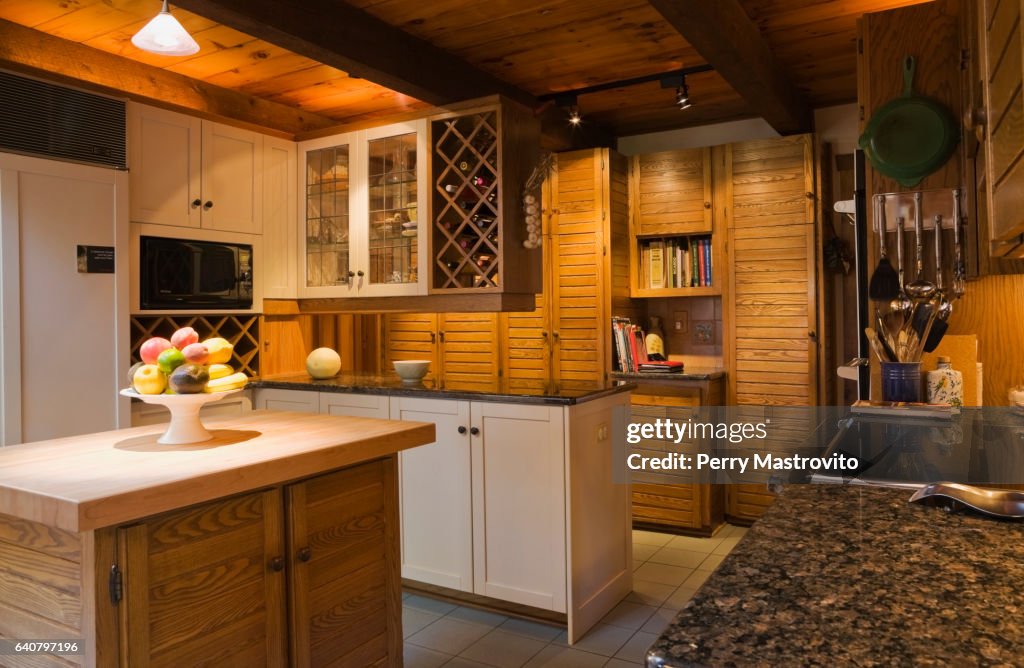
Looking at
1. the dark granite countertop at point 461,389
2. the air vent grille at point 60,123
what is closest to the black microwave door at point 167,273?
the air vent grille at point 60,123

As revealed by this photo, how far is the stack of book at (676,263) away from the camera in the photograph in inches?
171

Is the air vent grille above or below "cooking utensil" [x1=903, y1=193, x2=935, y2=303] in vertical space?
above

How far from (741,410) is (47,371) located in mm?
3492

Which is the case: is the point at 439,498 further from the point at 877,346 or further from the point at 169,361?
the point at 877,346

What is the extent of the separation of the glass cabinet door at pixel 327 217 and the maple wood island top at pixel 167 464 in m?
1.73

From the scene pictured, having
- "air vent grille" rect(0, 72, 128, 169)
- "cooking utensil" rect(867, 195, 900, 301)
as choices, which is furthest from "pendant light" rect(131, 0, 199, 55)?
"cooking utensil" rect(867, 195, 900, 301)

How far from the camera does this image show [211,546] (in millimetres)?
1710

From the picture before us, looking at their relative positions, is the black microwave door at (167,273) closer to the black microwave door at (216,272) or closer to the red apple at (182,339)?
the black microwave door at (216,272)

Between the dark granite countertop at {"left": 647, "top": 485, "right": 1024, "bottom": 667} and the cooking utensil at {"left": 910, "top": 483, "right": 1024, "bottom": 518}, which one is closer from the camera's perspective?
the dark granite countertop at {"left": 647, "top": 485, "right": 1024, "bottom": 667}

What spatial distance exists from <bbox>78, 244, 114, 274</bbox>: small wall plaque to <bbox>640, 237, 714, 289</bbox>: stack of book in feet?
9.72

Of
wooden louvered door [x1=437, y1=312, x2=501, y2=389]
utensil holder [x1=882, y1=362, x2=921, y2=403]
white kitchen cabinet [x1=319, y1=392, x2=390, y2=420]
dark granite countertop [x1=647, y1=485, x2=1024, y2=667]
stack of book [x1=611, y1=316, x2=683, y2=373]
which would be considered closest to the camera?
dark granite countertop [x1=647, y1=485, x2=1024, y2=667]

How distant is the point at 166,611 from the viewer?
159 centimetres

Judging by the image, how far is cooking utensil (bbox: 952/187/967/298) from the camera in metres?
2.23

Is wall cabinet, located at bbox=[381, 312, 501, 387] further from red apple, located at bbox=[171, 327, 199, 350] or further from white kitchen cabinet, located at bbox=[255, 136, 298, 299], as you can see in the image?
red apple, located at bbox=[171, 327, 199, 350]
